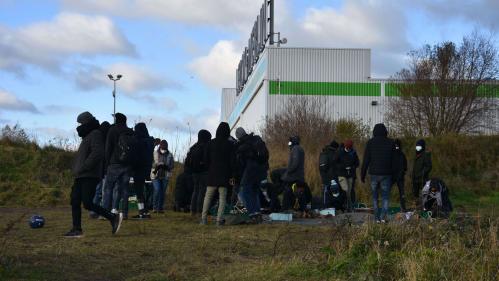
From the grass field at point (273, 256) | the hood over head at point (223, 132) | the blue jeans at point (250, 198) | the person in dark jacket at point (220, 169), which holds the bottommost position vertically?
the grass field at point (273, 256)

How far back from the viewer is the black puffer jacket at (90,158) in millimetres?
11312

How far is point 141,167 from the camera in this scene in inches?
600

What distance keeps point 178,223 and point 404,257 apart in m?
7.08

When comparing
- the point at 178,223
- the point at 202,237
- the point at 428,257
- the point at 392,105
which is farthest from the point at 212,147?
the point at 392,105

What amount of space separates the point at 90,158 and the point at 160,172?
5.79 m

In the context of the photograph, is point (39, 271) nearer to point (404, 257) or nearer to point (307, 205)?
point (404, 257)

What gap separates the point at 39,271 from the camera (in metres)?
8.32

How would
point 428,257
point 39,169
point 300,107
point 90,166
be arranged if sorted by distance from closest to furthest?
point 428,257
point 90,166
point 39,169
point 300,107

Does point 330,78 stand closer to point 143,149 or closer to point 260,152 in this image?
point 143,149

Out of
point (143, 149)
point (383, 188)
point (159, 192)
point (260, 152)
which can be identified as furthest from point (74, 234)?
point (383, 188)

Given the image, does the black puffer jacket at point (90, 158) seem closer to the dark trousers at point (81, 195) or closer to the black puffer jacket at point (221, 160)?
the dark trousers at point (81, 195)

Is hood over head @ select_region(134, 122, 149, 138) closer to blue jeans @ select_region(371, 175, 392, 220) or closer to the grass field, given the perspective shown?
the grass field

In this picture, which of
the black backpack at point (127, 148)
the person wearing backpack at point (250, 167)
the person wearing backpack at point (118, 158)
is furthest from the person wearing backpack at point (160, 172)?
the person wearing backpack at point (250, 167)

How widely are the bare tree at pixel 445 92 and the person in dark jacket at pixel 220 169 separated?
28.2m
